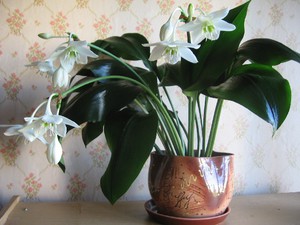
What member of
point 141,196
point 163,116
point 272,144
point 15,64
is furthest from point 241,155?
point 15,64

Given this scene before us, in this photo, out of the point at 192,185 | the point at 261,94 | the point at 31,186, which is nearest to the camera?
the point at 261,94

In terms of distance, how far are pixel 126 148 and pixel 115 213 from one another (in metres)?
0.30

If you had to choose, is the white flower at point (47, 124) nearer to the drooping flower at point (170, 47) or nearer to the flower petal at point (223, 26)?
the drooping flower at point (170, 47)

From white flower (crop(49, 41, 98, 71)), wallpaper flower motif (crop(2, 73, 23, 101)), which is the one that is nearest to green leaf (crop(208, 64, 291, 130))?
white flower (crop(49, 41, 98, 71))

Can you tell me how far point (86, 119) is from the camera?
70 centimetres

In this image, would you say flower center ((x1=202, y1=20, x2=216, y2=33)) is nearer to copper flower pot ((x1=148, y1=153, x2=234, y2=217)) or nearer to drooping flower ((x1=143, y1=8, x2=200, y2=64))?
drooping flower ((x1=143, y1=8, x2=200, y2=64))

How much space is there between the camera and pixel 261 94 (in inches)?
24.8

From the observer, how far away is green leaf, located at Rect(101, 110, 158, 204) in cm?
63

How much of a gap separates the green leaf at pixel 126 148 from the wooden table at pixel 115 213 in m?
0.22

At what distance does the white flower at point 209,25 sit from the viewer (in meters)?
0.65

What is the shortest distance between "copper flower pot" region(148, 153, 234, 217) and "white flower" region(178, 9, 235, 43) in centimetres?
28

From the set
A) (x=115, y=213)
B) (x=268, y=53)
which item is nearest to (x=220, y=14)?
(x=268, y=53)

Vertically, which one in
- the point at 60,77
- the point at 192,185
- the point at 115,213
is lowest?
A: the point at 115,213

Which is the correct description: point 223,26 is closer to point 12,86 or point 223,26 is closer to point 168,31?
point 168,31
